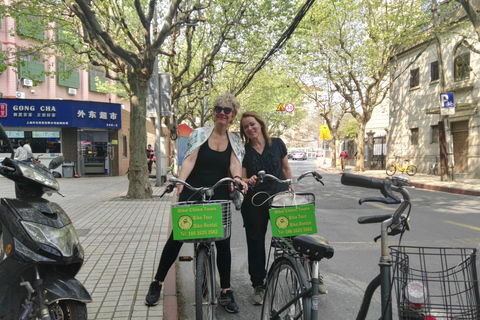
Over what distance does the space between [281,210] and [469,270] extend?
121 centimetres

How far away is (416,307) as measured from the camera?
1532mm

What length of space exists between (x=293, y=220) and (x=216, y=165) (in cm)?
93

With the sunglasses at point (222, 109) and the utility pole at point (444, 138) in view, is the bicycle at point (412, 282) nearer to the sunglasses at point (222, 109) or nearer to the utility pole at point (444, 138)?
the sunglasses at point (222, 109)

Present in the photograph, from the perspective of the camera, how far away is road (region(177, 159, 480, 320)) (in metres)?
3.47

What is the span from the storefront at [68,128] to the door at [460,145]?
1712 cm

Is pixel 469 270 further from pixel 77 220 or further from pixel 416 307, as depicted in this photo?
pixel 77 220

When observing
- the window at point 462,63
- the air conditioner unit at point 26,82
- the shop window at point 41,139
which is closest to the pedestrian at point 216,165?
the window at point 462,63

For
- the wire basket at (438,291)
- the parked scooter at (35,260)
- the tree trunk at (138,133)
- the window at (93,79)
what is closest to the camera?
the wire basket at (438,291)

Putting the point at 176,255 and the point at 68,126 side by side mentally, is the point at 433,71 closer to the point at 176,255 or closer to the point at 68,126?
the point at 68,126

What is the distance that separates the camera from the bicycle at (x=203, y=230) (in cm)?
248

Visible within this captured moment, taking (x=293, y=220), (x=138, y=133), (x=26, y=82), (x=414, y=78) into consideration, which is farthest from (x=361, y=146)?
(x=26, y=82)

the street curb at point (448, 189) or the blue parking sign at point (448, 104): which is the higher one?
the blue parking sign at point (448, 104)

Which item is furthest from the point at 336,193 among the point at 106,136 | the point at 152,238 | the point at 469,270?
the point at 106,136

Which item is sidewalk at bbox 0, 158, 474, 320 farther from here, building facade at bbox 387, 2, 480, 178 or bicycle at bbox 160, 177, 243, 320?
building facade at bbox 387, 2, 480, 178
